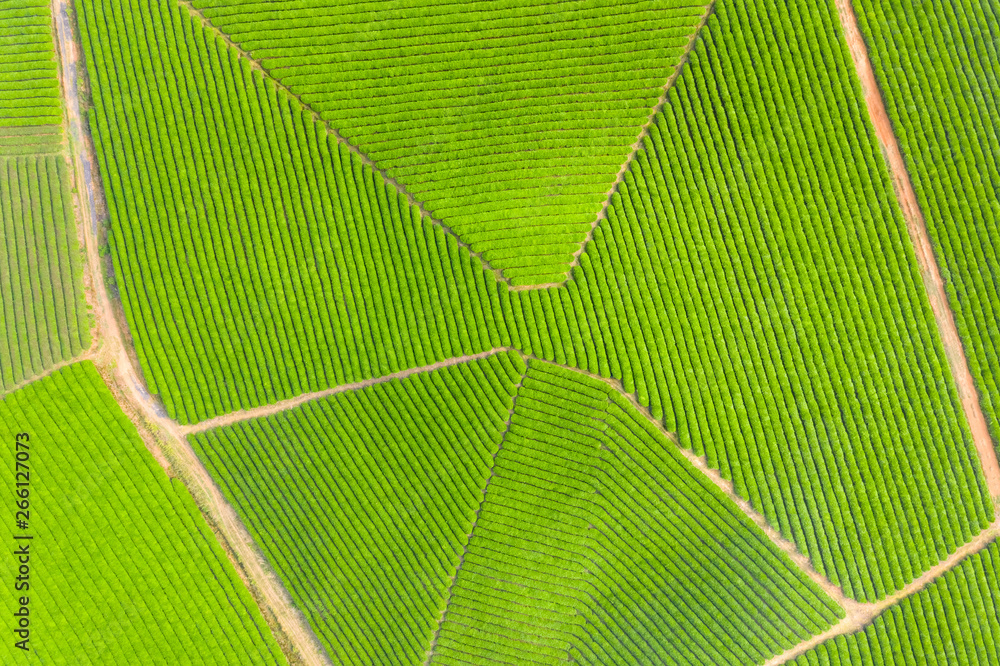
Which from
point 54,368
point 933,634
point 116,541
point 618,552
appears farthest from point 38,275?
point 933,634

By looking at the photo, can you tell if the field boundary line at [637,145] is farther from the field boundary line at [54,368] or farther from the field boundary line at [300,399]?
the field boundary line at [54,368]

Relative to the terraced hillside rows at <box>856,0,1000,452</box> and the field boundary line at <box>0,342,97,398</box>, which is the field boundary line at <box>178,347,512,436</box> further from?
the terraced hillside rows at <box>856,0,1000,452</box>

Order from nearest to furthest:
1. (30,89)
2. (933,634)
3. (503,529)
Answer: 1. (933,634)
2. (503,529)
3. (30,89)

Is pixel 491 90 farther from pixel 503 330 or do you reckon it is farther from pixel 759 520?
pixel 759 520

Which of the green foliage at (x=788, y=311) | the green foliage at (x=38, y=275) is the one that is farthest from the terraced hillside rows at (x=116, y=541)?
the green foliage at (x=788, y=311)

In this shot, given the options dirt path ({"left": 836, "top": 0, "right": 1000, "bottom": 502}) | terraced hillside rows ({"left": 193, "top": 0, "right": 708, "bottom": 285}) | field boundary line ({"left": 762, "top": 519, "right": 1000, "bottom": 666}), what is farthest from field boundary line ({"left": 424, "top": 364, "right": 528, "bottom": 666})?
dirt path ({"left": 836, "top": 0, "right": 1000, "bottom": 502})

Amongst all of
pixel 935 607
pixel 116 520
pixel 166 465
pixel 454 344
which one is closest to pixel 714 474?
pixel 935 607
